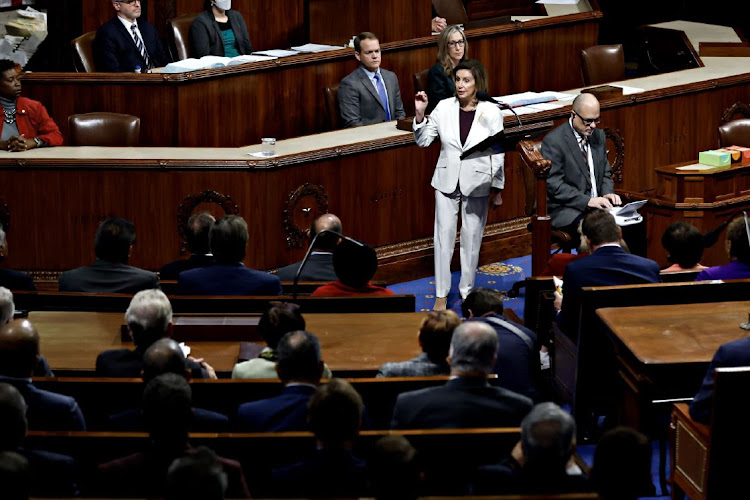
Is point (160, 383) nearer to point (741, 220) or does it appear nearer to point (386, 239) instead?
point (741, 220)

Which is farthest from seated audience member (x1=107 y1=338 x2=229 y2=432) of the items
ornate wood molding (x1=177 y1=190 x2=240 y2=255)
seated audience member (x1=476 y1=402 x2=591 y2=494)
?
ornate wood molding (x1=177 y1=190 x2=240 y2=255)

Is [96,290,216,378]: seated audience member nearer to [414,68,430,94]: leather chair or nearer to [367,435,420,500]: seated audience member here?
[367,435,420,500]: seated audience member

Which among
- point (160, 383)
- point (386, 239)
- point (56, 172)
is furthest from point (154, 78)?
point (160, 383)

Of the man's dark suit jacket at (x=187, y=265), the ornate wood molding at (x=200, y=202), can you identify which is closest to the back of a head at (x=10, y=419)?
the man's dark suit jacket at (x=187, y=265)

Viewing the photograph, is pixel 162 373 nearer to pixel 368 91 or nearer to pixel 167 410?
pixel 167 410

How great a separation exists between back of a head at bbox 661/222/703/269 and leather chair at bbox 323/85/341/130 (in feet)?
10.4

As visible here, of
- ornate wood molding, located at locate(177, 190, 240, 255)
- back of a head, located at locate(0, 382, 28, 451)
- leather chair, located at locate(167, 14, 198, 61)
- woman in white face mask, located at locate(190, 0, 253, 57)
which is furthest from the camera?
leather chair, located at locate(167, 14, 198, 61)

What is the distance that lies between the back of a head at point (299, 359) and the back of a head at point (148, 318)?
0.61 meters

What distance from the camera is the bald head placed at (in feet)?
12.9

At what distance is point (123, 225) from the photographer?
5434 mm

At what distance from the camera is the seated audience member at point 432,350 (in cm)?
427

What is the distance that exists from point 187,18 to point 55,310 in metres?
4.19

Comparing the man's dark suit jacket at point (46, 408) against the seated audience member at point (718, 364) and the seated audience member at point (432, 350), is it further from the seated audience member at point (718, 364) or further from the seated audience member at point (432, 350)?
the seated audience member at point (718, 364)

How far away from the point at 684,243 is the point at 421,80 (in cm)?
334
